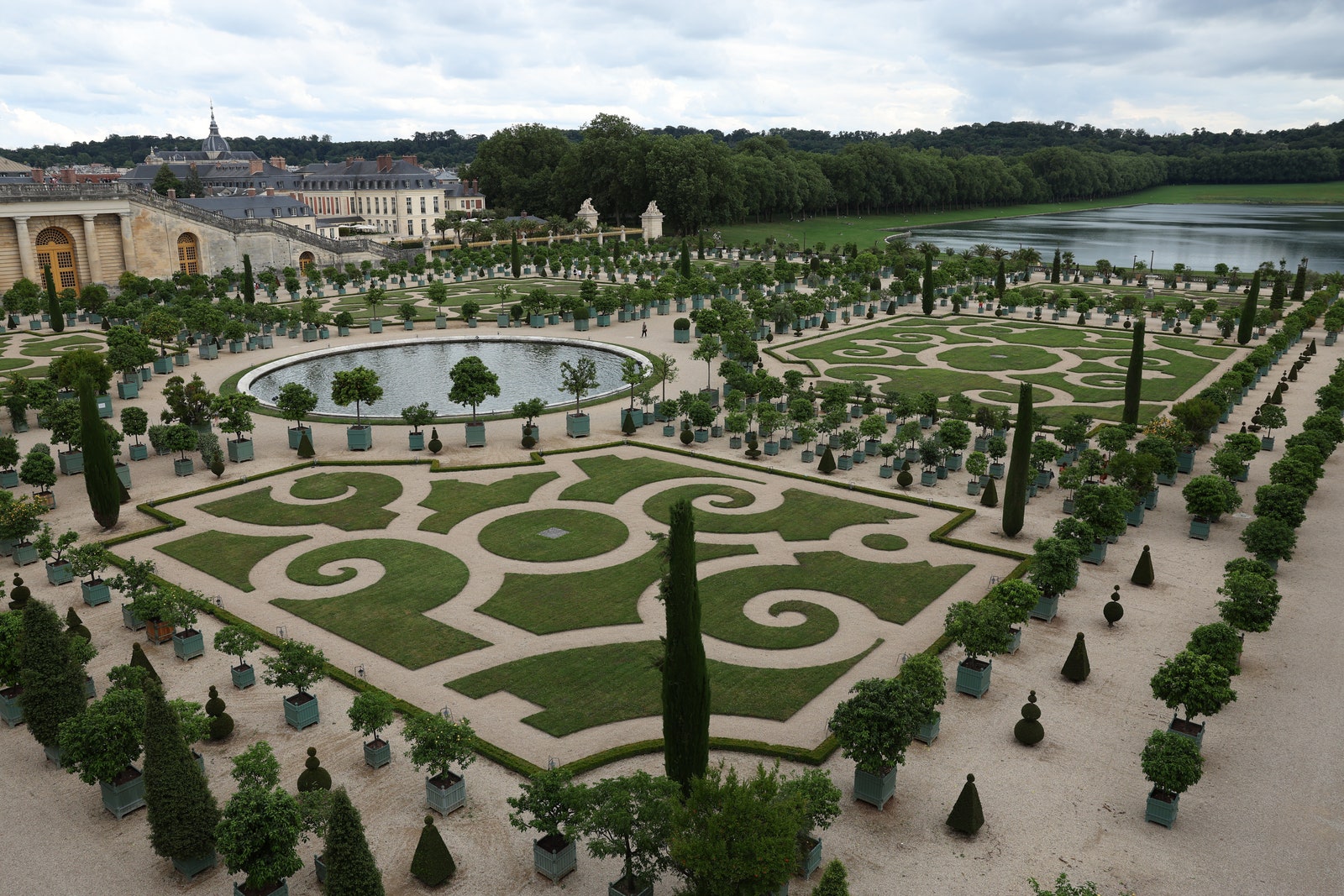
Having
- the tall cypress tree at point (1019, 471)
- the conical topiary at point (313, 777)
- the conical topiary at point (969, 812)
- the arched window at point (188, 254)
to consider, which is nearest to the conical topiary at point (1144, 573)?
the tall cypress tree at point (1019, 471)

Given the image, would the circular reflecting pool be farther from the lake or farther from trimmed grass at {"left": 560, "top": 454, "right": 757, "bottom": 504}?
the lake

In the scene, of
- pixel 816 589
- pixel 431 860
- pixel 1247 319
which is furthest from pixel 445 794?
pixel 1247 319

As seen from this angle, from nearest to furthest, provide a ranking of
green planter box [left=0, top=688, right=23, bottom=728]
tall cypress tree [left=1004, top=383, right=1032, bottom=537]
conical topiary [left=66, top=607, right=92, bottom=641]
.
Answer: green planter box [left=0, top=688, right=23, bottom=728] < conical topiary [left=66, top=607, right=92, bottom=641] < tall cypress tree [left=1004, top=383, right=1032, bottom=537]

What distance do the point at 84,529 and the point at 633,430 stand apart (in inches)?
1006

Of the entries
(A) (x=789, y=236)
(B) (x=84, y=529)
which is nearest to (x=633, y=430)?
(B) (x=84, y=529)

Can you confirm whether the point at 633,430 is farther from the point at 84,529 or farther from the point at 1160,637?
the point at 1160,637

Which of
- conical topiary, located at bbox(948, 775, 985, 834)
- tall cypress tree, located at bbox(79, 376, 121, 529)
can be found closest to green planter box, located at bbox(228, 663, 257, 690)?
tall cypress tree, located at bbox(79, 376, 121, 529)

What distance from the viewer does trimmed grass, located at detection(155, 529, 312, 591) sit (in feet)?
114

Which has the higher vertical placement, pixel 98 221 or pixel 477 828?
pixel 98 221

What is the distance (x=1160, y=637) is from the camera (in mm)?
30172

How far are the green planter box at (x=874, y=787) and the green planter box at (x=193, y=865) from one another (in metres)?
14.2

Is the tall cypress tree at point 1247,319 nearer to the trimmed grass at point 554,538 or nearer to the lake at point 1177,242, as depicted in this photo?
the lake at point 1177,242

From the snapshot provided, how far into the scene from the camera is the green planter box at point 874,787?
2236 cm

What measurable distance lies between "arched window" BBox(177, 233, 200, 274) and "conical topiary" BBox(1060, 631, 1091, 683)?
332ft
